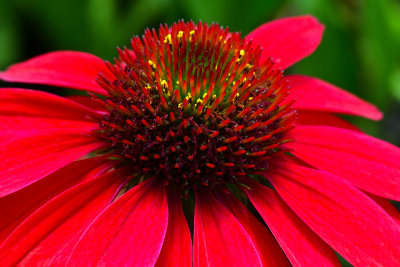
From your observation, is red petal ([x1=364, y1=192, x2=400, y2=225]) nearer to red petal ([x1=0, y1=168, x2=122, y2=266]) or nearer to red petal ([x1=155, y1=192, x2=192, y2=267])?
red petal ([x1=155, y1=192, x2=192, y2=267])

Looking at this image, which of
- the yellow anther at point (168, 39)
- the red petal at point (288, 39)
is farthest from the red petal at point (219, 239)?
the red petal at point (288, 39)

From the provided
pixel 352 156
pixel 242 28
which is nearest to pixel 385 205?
pixel 352 156

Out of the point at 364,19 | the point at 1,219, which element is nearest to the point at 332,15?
the point at 364,19

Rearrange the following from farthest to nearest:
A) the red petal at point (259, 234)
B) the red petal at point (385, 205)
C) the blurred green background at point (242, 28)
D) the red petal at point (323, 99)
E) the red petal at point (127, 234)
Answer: the blurred green background at point (242, 28) < the red petal at point (323, 99) < the red petal at point (385, 205) < the red petal at point (259, 234) < the red petal at point (127, 234)

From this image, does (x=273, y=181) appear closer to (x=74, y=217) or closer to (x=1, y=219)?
(x=74, y=217)

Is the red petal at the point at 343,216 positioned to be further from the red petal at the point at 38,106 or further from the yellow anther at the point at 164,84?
the red petal at the point at 38,106

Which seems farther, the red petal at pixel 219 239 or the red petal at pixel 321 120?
the red petal at pixel 321 120

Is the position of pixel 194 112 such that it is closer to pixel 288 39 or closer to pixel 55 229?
pixel 55 229
